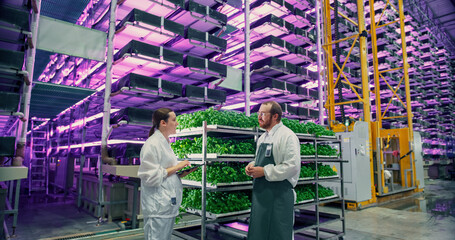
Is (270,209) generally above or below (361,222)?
above

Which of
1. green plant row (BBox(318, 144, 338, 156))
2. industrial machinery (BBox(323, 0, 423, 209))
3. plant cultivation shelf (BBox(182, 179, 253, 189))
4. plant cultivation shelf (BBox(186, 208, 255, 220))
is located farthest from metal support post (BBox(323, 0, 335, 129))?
plant cultivation shelf (BBox(186, 208, 255, 220))

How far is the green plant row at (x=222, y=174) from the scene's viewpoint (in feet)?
13.4

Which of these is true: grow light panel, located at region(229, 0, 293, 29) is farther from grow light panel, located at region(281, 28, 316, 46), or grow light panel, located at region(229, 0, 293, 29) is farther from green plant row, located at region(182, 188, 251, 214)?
green plant row, located at region(182, 188, 251, 214)

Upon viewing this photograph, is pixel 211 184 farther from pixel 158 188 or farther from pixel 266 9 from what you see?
pixel 266 9

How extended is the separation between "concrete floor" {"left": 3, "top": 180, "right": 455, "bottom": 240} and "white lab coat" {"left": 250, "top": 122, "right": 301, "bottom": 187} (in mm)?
3397

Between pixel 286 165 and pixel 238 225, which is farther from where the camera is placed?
pixel 238 225

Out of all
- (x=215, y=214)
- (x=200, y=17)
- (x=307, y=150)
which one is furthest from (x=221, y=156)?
(x=200, y=17)

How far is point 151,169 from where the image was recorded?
8.93 ft

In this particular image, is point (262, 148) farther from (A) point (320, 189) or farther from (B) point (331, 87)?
(B) point (331, 87)

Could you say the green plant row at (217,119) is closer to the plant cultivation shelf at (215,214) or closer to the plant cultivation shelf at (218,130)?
the plant cultivation shelf at (218,130)

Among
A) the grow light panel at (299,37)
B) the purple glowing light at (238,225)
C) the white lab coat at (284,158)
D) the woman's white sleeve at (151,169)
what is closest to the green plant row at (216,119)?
the white lab coat at (284,158)

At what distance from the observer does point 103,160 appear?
5766 mm

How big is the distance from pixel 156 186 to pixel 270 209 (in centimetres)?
127

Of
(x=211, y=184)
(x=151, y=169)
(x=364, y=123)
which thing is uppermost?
(x=364, y=123)
